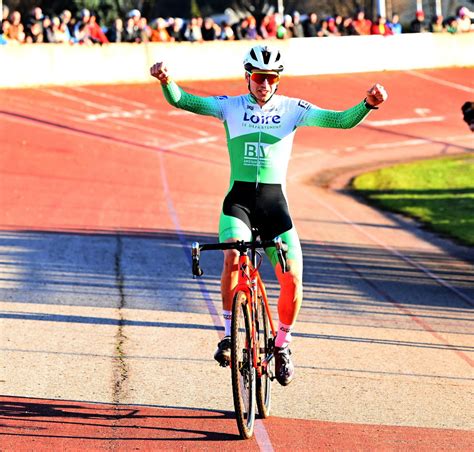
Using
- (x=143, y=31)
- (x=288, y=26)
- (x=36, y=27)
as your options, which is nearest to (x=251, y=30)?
(x=288, y=26)

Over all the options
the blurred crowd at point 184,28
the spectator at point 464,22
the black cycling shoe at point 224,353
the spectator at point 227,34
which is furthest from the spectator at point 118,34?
the black cycling shoe at point 224,353

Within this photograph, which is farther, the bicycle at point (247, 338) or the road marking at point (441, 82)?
the road marking at point (441, 82)

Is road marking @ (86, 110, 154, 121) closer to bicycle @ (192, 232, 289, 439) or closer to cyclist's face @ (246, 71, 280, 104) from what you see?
cyclist's face @ (246, 71, 280, 104)

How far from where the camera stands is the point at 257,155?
7.82m

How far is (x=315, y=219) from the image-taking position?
66.7 feet

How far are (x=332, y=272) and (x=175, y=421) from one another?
24.3ft

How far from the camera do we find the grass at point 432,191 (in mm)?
20906

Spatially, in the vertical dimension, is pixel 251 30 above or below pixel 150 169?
above

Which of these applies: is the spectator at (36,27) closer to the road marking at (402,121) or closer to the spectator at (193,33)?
the spectator at (193,33)

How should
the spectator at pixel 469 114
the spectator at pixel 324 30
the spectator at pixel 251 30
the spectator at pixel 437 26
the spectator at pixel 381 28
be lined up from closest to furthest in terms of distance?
the spectator at pixel 469 114
the spectator at pixel 251 30
the spectator at pixel 324 30
the spectator at pixel 381 28
the spectator at pixel 437 26

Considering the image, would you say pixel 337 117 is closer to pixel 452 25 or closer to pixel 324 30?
pixel 324 30

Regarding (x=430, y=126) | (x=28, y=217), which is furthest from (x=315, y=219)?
(x=430, y=126)

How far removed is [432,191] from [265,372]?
18283 millimetres

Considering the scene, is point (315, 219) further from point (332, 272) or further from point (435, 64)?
point (435, 64)
